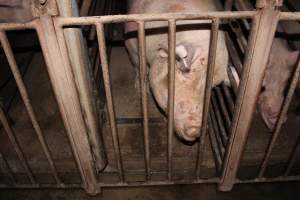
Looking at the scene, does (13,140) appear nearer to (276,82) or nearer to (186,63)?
(186,63)

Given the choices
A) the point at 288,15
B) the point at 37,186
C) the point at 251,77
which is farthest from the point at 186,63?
the point at 37,186

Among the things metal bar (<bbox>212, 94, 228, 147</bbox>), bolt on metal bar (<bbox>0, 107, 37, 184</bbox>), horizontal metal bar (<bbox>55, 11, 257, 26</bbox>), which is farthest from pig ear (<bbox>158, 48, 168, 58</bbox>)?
bolt on metal bar (<bbox>0, 107, 37, 184</bbox>)

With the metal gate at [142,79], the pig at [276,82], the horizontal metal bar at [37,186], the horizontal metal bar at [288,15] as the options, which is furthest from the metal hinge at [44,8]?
the pig at [276,82]

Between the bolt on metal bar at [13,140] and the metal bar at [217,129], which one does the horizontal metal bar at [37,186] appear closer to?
the bolt on metal bar at [13,140]

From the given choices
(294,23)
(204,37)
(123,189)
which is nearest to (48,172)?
(123,189)

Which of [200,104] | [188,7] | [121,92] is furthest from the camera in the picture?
[121,92]

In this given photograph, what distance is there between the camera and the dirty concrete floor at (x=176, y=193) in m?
2.31

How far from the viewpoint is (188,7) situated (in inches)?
99.3

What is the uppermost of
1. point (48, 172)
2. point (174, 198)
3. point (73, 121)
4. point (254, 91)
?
point (254, 91)

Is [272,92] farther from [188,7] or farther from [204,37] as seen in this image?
[188,7]

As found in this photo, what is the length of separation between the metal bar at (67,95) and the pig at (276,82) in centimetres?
143

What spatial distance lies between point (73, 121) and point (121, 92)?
1.32 meters

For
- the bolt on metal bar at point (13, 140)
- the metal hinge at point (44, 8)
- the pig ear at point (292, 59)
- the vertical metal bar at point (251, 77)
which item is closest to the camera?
the metal hinge at point (44, 8)

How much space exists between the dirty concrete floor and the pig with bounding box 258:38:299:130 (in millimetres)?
500
